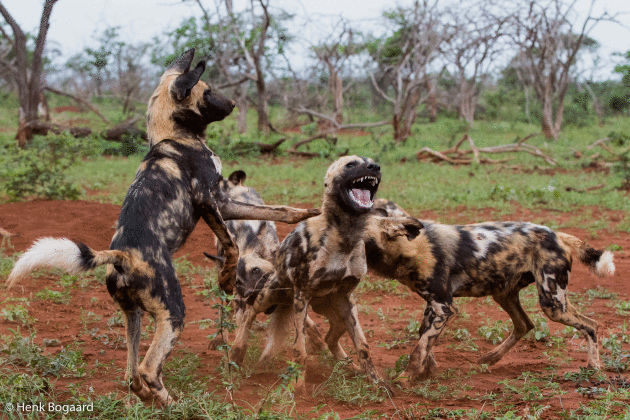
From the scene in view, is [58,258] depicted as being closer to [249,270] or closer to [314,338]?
[249,270]

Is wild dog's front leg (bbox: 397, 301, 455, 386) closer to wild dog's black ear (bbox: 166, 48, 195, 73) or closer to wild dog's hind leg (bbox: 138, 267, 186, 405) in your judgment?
wild dog's hind leg (bbox: 138, 267, 186, 405)

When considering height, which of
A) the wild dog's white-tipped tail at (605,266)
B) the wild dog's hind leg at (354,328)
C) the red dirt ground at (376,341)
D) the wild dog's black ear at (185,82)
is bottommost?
the red dirt ground at (376,341)

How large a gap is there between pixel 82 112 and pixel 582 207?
2334 centimetres

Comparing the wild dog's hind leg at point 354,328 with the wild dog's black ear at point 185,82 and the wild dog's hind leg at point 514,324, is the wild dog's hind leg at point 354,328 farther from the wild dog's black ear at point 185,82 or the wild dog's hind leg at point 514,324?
the wild dog's black ear at point 185,82

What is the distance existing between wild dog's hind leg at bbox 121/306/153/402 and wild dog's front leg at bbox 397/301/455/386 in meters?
1.53

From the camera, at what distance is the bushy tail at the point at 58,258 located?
8.96ft

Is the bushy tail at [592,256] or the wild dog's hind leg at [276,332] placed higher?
the bushy tail at [592,256]

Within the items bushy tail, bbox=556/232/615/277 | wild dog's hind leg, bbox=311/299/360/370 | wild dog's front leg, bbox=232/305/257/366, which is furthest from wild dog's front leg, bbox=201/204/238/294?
bushy tail, bbox=556/232/615/277

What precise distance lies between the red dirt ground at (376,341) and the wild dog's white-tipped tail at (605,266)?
54cm

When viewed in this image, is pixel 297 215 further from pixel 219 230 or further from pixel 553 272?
pixel 553 272

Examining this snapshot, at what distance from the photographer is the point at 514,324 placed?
4.43 meters

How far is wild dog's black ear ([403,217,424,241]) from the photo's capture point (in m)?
3.81

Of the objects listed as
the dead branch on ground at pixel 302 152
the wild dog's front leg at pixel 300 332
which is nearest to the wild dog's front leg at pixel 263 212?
the wild dog's front leg at pixel 300 332

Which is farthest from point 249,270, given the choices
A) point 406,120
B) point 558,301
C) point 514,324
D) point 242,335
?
point 406,120
